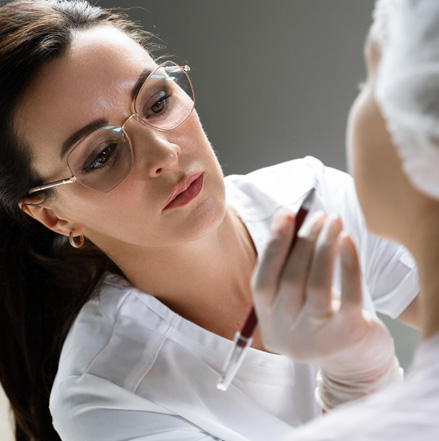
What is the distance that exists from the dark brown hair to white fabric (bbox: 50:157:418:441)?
0.08 metres

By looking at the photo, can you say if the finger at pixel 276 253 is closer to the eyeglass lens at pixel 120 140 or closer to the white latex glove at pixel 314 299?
the white latex glove at pixel 314 299

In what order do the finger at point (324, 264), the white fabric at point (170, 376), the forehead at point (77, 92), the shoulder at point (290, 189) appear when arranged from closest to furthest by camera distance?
the finger at point (324, 264), the forehead at point (77, 92), the white fabric at point (170, 376), the shoulder at point (290, 189)

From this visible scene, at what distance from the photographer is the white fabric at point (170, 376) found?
3.74 ft

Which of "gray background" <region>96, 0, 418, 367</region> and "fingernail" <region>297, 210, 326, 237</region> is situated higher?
"fingernail" <region>297, 210, 326, 237</region>

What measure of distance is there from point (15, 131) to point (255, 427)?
2.03 ft

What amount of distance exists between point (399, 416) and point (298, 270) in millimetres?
198

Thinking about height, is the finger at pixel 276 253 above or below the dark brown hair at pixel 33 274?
above

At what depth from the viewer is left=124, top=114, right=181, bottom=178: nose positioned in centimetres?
105

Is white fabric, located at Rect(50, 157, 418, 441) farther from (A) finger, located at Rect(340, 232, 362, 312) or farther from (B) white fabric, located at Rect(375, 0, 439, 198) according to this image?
(B) white fabric, located at Rect(375, 0, 439, 198)

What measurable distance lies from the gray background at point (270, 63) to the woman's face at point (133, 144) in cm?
65

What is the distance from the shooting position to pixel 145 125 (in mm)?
1067

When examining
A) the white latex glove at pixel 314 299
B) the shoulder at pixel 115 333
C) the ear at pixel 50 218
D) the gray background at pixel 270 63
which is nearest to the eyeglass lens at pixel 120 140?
the ear at pixel 50 218

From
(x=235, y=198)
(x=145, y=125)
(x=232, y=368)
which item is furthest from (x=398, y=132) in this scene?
(x=235, y=198)

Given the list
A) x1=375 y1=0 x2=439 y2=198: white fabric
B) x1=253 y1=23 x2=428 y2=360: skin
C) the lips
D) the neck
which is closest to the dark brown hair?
the neck
